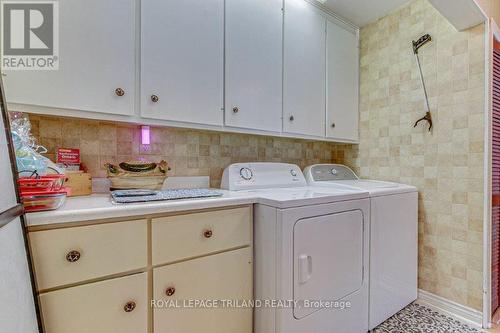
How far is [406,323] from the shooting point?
1.77 meters

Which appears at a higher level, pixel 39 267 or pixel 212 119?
pixel 212 119

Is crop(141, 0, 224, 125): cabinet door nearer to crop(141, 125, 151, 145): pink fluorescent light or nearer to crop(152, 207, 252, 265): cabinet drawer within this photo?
crop(141, 125, 151, 145): pink fluorescent light

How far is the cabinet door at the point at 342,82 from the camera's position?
2203 millimetres

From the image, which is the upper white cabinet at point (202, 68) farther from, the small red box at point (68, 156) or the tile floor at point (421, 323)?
the tile floor at point (421, 323)

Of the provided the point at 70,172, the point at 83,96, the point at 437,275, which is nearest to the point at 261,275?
the point at 70,172

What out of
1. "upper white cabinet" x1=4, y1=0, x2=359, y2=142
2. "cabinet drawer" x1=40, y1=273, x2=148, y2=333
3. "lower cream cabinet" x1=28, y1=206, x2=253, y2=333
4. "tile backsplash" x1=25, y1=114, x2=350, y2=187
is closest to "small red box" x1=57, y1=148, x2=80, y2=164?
"tile backsplash" x1=25, y1=114, x2=350, y2=187

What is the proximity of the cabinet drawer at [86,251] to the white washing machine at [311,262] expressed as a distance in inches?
24.5

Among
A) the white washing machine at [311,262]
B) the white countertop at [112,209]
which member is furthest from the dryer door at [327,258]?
the white countertop at [112,209]

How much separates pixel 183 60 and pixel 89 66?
1.58 ft

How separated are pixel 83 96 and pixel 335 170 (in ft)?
6.76

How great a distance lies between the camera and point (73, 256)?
0.90 metres

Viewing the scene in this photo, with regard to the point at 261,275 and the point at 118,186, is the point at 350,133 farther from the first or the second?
the point at 118,186

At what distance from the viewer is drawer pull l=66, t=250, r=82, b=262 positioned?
0.89 meters

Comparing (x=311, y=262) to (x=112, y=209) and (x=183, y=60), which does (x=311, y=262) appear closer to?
(x=112, y=209)
